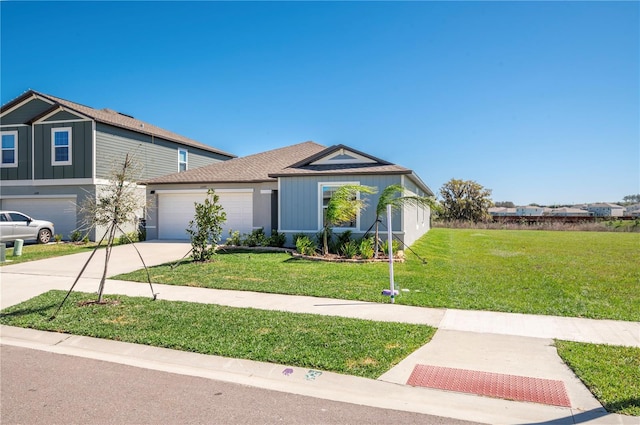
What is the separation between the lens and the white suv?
652 inches

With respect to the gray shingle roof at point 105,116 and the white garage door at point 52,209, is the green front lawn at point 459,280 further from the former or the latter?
the gray shingle roof at point 105,116

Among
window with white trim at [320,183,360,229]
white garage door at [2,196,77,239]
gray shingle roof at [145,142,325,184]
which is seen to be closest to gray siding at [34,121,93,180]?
white garage door at [2,196,77,239]

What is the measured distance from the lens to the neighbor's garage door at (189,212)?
1874 centimetres

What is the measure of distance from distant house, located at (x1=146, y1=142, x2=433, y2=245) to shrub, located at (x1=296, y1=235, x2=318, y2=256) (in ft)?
3.80

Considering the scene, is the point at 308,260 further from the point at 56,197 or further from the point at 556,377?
the point at 56,197

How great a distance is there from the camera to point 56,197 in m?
20.2

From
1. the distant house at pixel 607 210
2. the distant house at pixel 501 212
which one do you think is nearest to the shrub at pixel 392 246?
the distant house at pixel 501 212

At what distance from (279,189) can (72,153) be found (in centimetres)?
1109

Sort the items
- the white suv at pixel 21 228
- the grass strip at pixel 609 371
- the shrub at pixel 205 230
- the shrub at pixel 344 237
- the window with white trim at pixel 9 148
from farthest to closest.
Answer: the window with white trim at pixel 9 148
the white suv at pixel 21 228
the shrub at pixel 344 237
the shrub at pixel 205 230
the grass strip at pixel 609 371

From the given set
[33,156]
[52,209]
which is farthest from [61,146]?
[52,209]

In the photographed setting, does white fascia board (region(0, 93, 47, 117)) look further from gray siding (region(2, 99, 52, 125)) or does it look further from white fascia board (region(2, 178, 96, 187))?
white fascia board (region(2, 178, 96, 187))

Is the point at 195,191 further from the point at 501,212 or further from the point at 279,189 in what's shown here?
the point at 501,212

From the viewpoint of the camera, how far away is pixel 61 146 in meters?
20.0

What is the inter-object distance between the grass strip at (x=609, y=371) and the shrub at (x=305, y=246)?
9.35m
